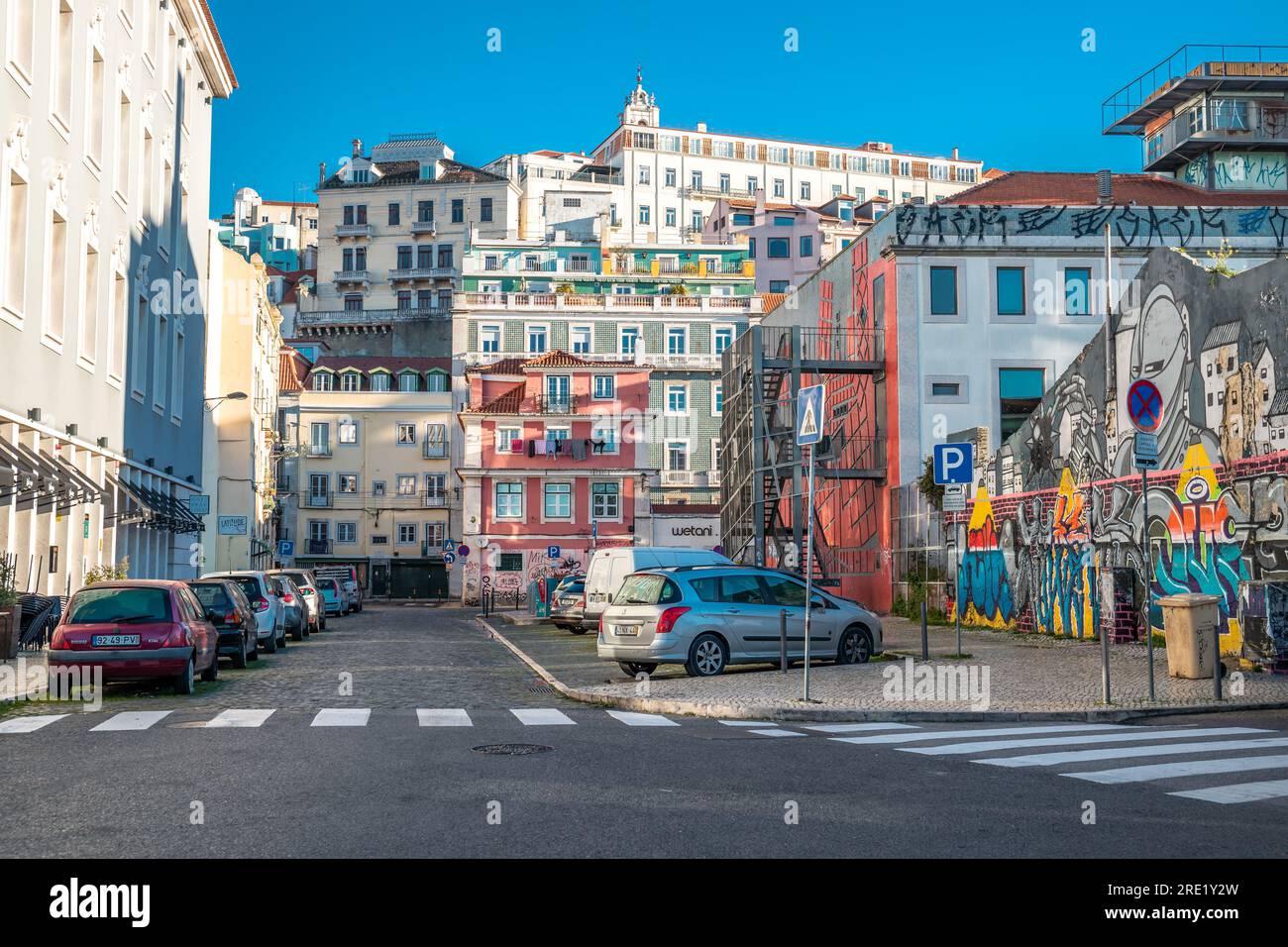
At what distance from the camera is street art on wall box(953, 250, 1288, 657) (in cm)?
1991

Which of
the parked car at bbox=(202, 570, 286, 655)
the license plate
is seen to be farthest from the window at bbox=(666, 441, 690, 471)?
the license plate

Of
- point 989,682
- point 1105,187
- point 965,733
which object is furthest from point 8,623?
point 1105,187

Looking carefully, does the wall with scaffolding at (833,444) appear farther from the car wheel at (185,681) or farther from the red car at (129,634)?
the red car at (129,634)

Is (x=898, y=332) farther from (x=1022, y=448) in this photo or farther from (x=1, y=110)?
(x=1, y=110)

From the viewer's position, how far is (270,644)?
27.9 metres

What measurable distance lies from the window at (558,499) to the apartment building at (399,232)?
3774 cm

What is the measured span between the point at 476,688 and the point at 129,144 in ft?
72.4

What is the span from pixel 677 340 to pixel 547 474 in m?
16.3

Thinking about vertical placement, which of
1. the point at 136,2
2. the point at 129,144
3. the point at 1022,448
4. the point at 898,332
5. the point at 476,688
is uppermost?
the point at 136,2

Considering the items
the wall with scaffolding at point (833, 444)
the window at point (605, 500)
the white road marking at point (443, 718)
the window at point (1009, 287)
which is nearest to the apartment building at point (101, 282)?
the white road marking at point (443, 718)

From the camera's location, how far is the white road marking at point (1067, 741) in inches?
471

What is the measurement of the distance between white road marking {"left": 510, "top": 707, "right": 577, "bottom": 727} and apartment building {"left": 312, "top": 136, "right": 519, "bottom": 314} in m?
88.5
